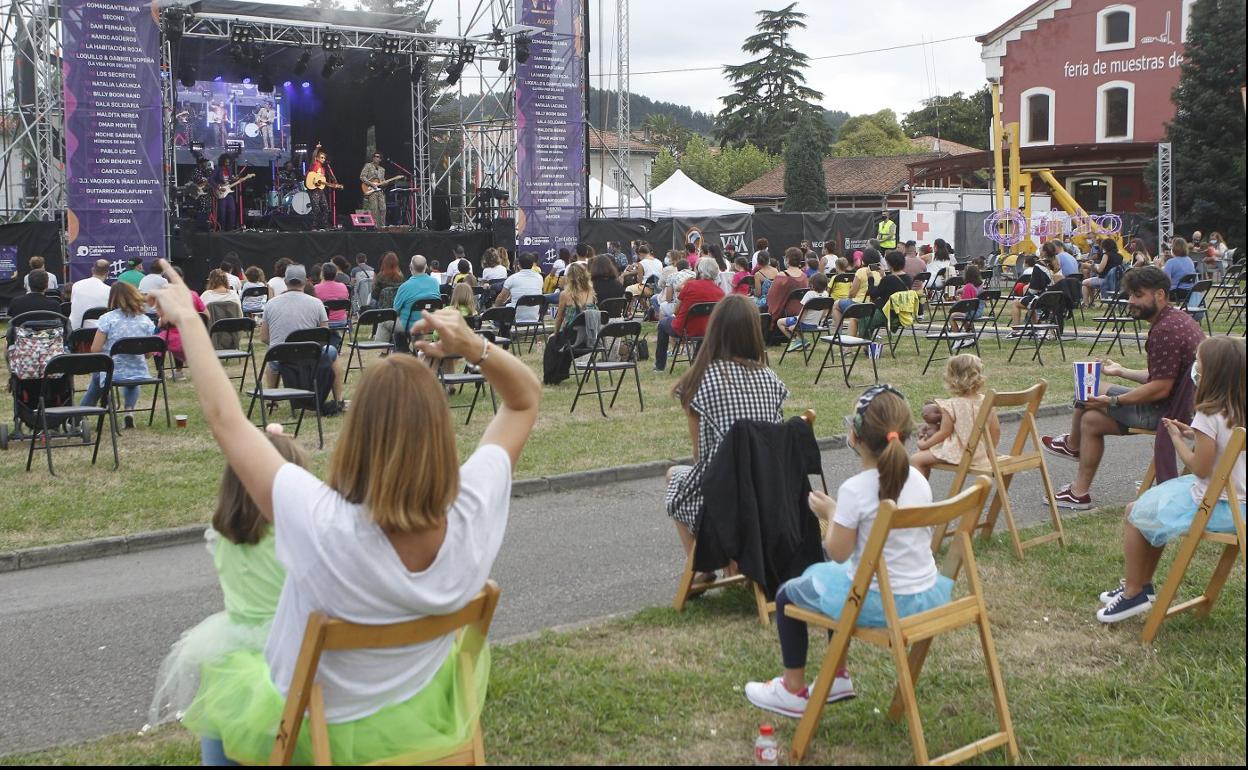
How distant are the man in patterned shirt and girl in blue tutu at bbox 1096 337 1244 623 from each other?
1.58 meters

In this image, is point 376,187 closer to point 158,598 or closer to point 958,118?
point 158,598

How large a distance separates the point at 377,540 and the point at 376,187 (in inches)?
942

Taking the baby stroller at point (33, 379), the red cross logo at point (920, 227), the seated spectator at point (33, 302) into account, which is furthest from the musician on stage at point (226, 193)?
the red cross logo at point (920, 227)

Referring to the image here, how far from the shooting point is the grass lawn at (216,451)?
7344mm

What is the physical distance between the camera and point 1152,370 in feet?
21.8

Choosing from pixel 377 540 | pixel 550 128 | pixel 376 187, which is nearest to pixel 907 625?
pixel 377 540

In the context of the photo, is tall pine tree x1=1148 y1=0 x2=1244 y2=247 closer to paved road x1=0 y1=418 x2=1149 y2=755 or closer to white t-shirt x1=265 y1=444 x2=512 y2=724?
paved road x1=0 y1=418 x2=1149 y2=755

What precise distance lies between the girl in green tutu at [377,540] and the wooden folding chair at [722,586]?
2252mm

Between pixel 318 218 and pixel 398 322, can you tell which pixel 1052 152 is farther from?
pixel 398 322

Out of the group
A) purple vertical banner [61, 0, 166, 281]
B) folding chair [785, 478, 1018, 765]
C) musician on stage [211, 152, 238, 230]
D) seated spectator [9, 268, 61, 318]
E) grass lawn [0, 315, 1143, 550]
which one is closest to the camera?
folding chair [785, 478, 1018, 765]

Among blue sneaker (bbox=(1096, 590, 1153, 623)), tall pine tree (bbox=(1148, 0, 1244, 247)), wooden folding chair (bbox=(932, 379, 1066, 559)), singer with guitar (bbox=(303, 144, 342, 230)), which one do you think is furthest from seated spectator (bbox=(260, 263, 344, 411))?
tall pine tree (bbox=(1148, 0, 1244, 247))

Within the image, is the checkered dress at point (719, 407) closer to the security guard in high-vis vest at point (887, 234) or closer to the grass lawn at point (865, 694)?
the grass lawn at point (865, 694)

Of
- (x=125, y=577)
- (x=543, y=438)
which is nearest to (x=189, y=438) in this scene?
(x=543, y=438)

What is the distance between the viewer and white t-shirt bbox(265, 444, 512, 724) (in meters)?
2.56
